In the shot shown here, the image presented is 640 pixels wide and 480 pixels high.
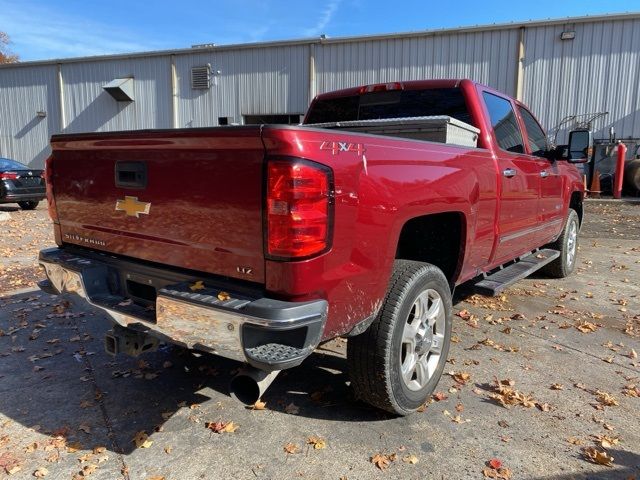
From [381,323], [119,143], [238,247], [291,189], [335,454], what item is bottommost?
[335,454]

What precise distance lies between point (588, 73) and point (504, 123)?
15.7 m

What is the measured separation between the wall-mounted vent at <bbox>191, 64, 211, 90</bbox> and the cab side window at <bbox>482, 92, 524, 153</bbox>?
1860cm

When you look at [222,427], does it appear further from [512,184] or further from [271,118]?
[271,118]

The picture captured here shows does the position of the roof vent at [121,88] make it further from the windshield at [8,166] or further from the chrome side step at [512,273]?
the chrome side step at [512,273]

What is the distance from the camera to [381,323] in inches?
105

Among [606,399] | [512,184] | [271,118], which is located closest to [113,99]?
[271,118]

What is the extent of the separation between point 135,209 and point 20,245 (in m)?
6.91

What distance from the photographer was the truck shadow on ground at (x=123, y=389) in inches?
116

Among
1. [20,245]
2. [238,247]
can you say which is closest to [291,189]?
[238,247]

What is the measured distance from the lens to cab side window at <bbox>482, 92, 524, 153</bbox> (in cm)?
413

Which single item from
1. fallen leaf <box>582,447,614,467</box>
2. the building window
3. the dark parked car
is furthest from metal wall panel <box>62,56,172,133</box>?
fallen leaf <box>582,447,614,467</box>

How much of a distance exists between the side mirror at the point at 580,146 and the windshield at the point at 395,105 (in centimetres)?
171

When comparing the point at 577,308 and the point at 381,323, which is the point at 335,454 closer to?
the point at 381,323

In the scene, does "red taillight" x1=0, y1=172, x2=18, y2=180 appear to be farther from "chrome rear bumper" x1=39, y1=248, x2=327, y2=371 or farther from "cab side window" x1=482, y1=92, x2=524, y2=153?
"cab side window" x1=482, y1=92, x2=524, y2=153
